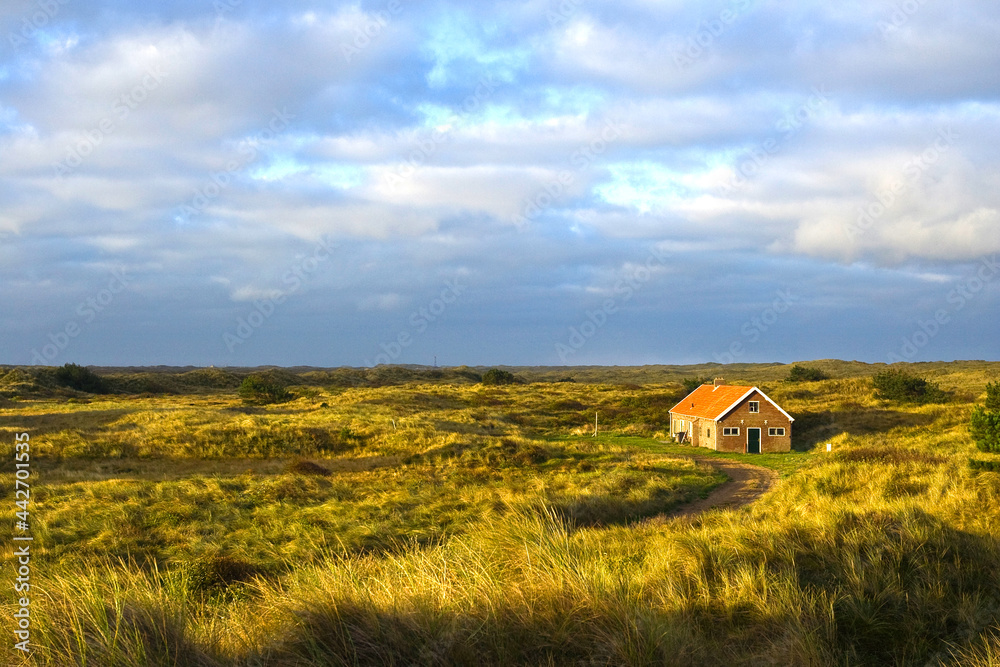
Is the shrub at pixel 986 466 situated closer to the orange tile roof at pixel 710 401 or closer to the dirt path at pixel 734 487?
the dirt path at pixel 734 487

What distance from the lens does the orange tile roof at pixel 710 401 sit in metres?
45.0

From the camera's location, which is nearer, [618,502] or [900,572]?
[900,572]

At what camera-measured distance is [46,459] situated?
34125mm

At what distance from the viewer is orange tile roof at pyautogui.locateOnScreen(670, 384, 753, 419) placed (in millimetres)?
45000

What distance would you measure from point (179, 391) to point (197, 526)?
81448 mm

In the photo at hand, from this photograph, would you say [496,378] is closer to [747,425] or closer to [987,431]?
[747,425]

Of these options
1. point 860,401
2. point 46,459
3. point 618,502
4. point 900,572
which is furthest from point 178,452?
point 860,401

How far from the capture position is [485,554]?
307 inches

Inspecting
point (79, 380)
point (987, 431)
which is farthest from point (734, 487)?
point (79, 380)

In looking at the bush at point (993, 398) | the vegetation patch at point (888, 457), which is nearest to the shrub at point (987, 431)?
the vegetation patch at point (888, 457)

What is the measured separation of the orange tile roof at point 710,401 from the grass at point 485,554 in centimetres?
543

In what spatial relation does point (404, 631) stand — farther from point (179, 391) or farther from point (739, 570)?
point (179, 391)

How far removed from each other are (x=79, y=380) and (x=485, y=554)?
101m

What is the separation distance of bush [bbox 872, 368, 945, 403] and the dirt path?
26504mm
